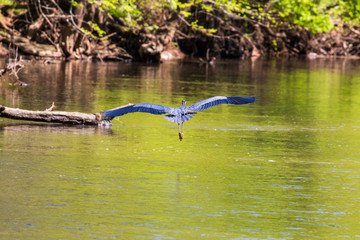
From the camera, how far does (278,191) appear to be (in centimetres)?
1136

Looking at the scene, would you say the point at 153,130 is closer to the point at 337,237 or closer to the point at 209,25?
the point at 337,237

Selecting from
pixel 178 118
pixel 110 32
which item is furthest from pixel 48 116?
pixel 110 32

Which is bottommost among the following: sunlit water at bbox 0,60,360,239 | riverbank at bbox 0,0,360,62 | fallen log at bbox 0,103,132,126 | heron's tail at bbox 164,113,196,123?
sunlit water at bbox 0,60,360,239

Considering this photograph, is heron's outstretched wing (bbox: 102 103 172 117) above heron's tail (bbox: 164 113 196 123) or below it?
above

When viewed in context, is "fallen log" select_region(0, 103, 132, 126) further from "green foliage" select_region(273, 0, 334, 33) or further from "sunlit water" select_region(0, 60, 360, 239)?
"green foliage" select_region(273, 0, 334, 33)

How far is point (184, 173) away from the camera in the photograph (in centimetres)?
1243

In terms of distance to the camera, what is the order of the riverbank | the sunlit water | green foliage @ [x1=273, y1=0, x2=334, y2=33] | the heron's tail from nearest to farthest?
the sunlit water, the heron's tail, green foliage @ [x1=273, y1=0, x2=334, y2=33], the riverbank

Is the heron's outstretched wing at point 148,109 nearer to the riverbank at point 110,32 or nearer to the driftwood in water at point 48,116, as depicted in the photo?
the driftwood in water at point 48,116

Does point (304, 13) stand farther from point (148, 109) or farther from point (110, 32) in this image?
point (148, 109)

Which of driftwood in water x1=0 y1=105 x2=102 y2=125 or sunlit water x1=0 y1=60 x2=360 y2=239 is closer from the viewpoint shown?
sunlit water x1=0 y1=60 x2=360 y2=239

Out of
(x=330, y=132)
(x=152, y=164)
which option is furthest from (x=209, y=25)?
(x=152, y=164)

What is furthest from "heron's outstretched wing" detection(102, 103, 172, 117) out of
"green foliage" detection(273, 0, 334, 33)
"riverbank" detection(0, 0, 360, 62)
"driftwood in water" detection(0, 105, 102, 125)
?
"green foliage" detection(273, 0, 334, 33)

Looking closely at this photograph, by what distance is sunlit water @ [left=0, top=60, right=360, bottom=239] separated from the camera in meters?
9.48

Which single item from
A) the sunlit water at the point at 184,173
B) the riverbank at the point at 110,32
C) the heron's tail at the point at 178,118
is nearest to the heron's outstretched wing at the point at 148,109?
the heron's tail at the point at 178,118
